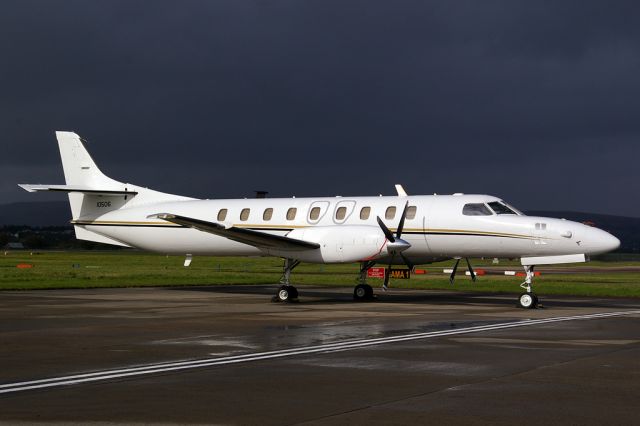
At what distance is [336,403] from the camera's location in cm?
853

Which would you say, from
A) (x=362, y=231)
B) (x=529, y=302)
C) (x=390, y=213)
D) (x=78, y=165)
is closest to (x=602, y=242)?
(x=529, y=302)

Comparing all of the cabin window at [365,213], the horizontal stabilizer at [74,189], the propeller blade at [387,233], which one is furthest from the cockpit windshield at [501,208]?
the horizontal stabilizer at [74,189]

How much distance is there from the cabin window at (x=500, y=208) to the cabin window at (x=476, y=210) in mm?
206

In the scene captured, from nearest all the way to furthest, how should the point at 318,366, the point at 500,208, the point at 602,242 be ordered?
1. the point at 318,366
2. the point at 602,242
3. the point at 500,208

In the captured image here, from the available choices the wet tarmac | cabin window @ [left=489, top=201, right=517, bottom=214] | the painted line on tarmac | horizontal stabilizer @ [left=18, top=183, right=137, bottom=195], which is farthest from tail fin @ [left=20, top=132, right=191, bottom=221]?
the painted line on tarmac

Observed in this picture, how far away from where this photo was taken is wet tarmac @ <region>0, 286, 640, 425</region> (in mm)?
8102

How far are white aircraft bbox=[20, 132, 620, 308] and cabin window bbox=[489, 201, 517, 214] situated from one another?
0.10ft

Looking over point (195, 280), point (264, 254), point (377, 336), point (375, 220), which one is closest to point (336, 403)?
point (377, 336)

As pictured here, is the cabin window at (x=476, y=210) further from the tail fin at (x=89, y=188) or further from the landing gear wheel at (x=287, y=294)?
the tail fin at (x=89, y=188)

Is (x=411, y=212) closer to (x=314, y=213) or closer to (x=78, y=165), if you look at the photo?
(x=314, y=213)

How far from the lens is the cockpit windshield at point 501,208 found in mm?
24031

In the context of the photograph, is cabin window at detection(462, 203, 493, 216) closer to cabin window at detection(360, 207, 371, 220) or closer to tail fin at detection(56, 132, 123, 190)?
cabin window at detection(360, 207, 371, 220)

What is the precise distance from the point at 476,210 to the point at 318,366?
550 inches

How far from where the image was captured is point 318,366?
1120cm
